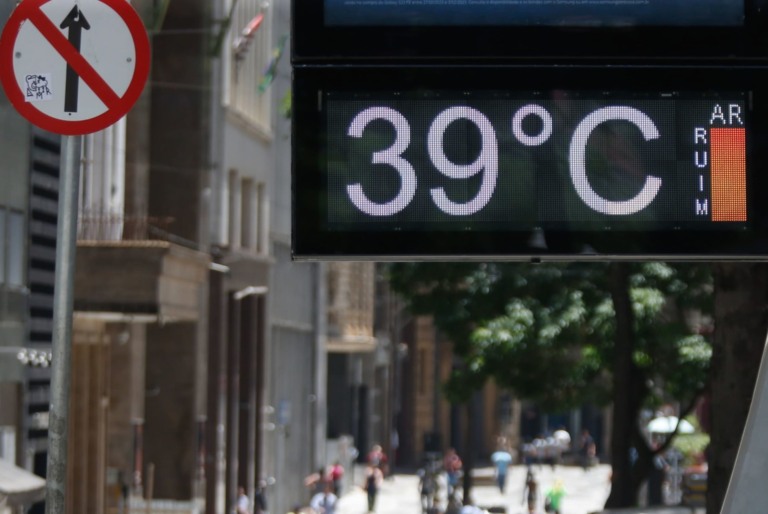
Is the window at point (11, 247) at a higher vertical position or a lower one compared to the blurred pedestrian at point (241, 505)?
higher

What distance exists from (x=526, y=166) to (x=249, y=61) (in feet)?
115

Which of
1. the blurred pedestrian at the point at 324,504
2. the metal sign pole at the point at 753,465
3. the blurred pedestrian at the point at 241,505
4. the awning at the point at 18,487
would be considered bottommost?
the blurred pedestrian at the point at 324,504

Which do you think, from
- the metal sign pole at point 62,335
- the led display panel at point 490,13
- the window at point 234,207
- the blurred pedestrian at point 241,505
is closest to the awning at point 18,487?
the metal sign pole at point 62,335

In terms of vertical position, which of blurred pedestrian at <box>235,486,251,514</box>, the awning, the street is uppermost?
the awning

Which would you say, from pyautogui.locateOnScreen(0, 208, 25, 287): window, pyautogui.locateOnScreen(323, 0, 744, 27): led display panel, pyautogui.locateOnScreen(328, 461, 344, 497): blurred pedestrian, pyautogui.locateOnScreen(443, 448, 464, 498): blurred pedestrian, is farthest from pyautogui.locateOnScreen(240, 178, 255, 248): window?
pyautogui.locateOnScreen(323, 0, 744, 27): led display panel

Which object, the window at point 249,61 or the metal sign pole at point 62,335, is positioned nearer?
the metal sign pole at point 62,335

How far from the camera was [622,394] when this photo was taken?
2350cm

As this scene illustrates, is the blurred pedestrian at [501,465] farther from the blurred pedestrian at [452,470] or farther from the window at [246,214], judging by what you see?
the window at [246,214]

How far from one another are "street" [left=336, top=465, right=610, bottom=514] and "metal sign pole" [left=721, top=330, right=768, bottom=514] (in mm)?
36991

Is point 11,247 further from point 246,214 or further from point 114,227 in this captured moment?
point 246,214

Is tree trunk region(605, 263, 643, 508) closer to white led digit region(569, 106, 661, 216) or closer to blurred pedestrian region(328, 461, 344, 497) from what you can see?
white led digit region(569, 106, 661, 216)

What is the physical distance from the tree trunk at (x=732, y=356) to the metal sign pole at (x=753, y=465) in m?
6.25

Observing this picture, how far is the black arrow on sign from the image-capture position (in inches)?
332

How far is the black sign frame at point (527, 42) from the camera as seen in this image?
7.34 m
